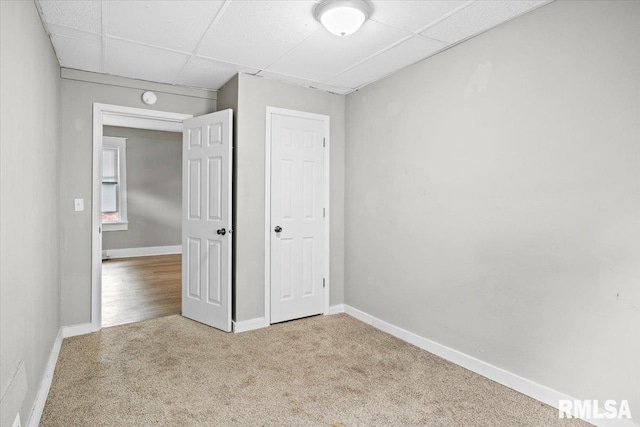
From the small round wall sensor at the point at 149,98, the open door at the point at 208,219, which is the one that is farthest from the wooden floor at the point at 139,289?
the small round wall sensor at the point at 149,98

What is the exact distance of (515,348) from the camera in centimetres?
235

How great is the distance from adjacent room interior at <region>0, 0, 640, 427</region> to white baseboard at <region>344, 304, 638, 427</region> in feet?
0.05

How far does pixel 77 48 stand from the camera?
110 inches

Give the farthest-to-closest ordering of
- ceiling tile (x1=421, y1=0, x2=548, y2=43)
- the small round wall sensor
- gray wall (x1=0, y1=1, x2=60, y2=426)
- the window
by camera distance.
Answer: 1. the window
2. the small round wall sensor
3. ceiling tile (x1=421, y1=0, x2=548, y2=43)
4. gray wall (x1=0, y1=1, x2=60, y2=426)

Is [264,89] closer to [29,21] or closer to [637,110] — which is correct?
[29,21]

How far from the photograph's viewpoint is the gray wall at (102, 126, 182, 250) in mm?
7176

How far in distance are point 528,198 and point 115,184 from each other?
24.1ft

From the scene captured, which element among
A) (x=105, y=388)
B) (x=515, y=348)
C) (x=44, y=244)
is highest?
(x=44, y=244)

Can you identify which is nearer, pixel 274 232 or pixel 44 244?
pixel 44 244

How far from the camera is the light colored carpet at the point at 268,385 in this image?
6.69 ft

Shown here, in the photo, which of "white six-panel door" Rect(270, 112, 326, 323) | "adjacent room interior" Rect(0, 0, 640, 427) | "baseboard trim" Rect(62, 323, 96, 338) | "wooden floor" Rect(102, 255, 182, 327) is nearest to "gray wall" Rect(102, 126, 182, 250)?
"wooden floor" Rect(102, 255, 182, 327)

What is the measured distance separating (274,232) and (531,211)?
2241mm

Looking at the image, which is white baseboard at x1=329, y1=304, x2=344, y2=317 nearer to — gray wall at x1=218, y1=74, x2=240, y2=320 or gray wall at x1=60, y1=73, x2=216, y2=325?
gray wall at x1=218, y1=74, x2=240, y2=320

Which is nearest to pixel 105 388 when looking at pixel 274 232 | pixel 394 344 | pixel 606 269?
pixel 274 232
